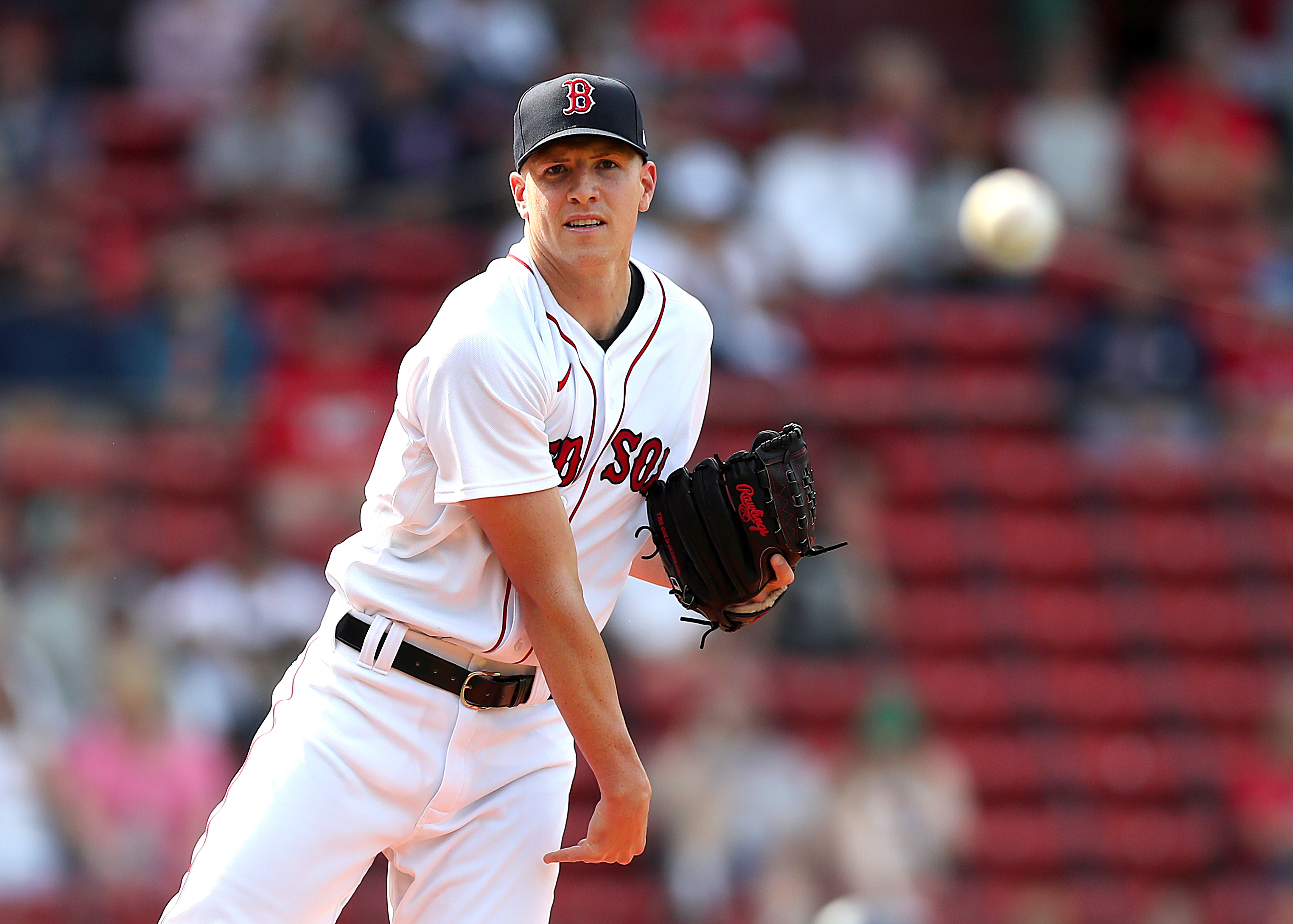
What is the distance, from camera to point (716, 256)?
348 inches

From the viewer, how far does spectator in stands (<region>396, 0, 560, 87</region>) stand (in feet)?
32.2

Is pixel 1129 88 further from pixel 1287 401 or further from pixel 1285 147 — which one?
pixel 1287 401

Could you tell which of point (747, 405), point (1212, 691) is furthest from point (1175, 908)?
point (747, 405)

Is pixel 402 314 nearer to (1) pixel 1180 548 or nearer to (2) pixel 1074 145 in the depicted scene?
A: (2) pixel 1074 145

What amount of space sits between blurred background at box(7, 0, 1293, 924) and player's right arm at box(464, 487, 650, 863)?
411 centimetres

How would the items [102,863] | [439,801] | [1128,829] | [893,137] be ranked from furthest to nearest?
[893,137], [1128,829], [102,863], [439,801]

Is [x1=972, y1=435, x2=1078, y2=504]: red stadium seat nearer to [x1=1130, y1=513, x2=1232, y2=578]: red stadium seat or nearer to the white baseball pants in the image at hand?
[x1=1130, y1=513, x2=1232, y2=578]: red stadium seat

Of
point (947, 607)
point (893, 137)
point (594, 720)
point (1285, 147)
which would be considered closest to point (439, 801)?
point (594, 720)

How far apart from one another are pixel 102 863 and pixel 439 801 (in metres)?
4.00

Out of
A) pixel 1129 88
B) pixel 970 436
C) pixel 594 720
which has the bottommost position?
pixel 970 436

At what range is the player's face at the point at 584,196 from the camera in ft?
9.93

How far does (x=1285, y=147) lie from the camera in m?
11.2

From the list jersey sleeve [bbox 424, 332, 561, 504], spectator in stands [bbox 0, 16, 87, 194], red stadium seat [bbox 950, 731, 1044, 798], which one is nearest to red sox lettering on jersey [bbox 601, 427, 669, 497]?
jersey sleeve [bbox 424, 332, 561, 504]

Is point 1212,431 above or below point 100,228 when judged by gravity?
below
